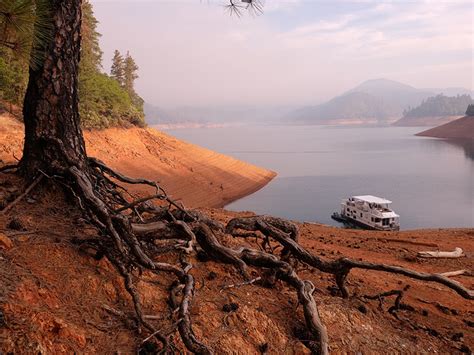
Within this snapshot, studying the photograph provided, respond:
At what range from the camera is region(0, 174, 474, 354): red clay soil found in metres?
3.27

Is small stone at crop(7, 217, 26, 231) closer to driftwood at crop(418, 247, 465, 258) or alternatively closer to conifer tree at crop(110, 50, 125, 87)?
driftwood at crop(418, 247, 465, 258)

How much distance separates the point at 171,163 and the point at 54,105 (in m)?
40.4

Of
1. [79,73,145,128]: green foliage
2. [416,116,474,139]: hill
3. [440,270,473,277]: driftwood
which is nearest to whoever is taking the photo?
[440,270,473,277]: driftwood

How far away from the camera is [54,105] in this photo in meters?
5.59

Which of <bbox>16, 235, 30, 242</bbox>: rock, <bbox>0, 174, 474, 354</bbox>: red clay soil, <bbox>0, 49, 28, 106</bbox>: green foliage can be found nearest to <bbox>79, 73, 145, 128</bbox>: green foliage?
<bbox>0, 49, 28, 106</bbox>: green foliage

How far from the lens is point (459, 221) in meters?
34.6

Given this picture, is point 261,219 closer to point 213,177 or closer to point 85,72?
point 85,72

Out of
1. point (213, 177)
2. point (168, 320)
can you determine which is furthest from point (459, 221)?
point (168, 320)

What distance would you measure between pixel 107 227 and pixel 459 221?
38.0m

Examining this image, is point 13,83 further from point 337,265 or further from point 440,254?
point 337,265

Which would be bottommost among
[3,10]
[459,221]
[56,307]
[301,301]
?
[459,221]

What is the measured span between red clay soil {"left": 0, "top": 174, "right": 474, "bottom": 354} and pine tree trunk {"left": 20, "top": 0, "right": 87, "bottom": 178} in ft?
1.59

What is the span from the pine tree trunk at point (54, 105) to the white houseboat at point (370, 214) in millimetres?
29294

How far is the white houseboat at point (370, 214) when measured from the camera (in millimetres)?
30797
